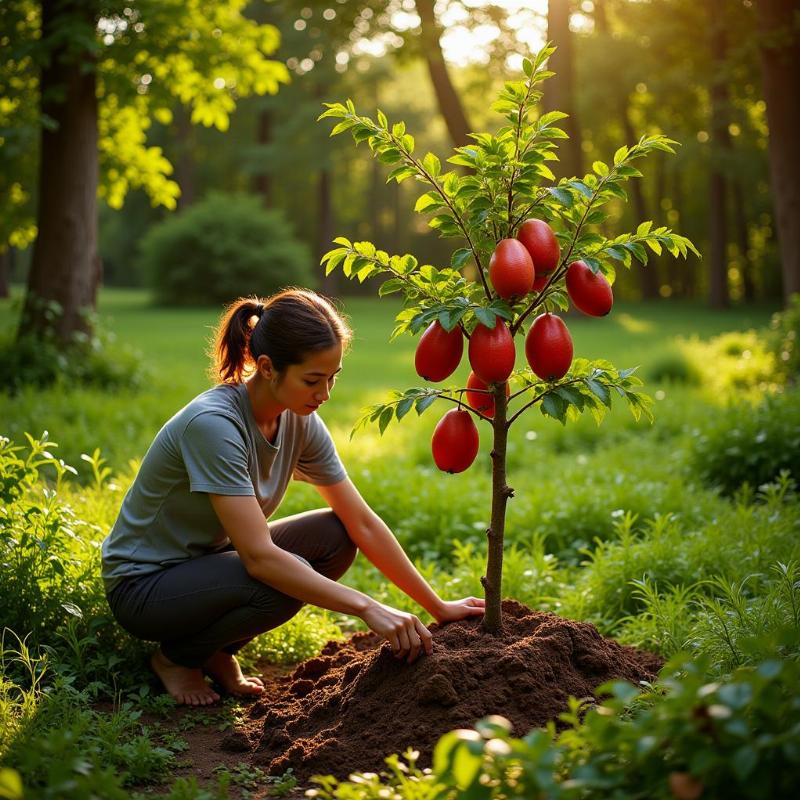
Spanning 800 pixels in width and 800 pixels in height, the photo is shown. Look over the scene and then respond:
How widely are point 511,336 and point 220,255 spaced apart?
25.6m

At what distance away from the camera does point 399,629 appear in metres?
2.93

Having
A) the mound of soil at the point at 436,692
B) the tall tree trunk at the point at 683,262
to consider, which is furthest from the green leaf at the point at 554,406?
the tall tree trunk at the point at 683,262

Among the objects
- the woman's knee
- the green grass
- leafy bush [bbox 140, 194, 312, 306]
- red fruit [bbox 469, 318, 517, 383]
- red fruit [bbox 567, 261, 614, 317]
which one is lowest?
the green grass

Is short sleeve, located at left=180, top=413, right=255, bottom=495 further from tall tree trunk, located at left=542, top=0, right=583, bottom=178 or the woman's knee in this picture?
tall tree trunk, located at left=542, top=0, right=583, bottom=178

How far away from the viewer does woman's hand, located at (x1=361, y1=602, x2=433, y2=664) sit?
2.92m

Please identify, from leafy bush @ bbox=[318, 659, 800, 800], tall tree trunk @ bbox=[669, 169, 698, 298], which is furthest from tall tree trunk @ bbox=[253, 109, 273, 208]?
leafy bush @ bbox=[318, 659, 800, 800]

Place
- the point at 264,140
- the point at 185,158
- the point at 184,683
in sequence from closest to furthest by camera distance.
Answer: the point at 184,683 → the point at 185,158 → the point at 264,140

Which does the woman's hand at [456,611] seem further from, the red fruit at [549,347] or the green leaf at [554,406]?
the red fruit at [549,347]

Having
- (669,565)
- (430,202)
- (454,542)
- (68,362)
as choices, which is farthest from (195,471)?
(68,362)

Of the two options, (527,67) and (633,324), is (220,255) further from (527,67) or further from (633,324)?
(527,67)

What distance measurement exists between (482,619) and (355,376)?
Result: 9.79 metres

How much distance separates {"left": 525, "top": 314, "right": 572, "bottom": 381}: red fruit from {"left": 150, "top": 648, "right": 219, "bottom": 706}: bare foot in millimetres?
1711

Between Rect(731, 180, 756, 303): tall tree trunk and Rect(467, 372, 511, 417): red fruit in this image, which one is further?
Rect(731, 180, 756, 303): tall tree trunk

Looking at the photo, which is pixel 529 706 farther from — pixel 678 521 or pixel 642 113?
pixel 642 113
